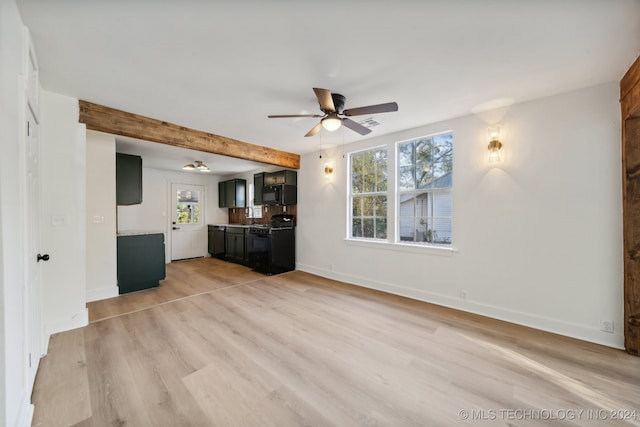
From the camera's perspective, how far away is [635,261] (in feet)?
7.14

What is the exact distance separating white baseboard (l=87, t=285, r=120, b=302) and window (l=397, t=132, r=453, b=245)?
447cm

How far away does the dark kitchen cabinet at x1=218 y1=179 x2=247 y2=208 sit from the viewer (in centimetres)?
675

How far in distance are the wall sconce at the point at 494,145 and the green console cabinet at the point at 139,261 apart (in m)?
5.07

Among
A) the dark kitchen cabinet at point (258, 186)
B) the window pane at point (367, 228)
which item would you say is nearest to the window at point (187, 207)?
the dark kitchen cabinet at point (258, 186)

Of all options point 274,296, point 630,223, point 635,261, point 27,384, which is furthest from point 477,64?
point 27,384

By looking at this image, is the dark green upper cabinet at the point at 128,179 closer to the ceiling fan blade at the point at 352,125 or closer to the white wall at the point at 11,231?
the white wall at the point at 11,231

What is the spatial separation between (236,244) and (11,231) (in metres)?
4.77

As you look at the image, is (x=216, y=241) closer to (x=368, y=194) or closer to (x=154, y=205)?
(x=154, y=205)

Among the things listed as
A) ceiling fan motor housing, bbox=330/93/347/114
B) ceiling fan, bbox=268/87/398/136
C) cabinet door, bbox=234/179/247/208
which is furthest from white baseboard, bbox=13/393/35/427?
cabinet door, bbox=234/179/247/208

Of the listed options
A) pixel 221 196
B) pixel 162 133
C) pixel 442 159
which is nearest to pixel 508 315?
pixel 442 159

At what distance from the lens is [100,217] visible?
349 cm

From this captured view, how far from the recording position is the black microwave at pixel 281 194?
17.5ft

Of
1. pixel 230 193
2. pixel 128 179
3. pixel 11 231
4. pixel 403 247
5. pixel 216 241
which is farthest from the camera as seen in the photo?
pixel 230 193

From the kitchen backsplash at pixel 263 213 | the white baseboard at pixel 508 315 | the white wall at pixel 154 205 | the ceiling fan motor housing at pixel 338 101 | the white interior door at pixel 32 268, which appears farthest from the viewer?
the kitchen backsplash at pixel 263 213
